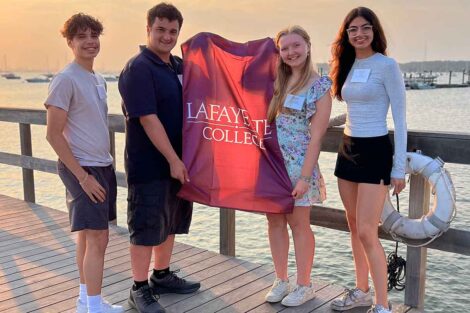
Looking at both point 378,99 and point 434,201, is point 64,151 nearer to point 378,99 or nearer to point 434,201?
point 378,99

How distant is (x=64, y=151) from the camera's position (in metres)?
2.62

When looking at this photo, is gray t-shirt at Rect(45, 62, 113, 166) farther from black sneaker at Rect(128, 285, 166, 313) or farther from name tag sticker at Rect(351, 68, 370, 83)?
name tag sticker at Rect(351, 68, 370, 83)

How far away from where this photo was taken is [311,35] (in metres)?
2.92

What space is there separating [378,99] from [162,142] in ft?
3.73

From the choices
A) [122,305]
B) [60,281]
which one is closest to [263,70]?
[122,305]

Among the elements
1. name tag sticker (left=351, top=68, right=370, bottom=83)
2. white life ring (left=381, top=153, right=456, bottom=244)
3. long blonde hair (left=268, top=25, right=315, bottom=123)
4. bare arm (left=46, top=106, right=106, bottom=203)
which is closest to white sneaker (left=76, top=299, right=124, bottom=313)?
bare arm (left=46, top=106, right=106, bottom=203)

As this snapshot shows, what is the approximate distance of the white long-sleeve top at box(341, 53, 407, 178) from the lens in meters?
2.59

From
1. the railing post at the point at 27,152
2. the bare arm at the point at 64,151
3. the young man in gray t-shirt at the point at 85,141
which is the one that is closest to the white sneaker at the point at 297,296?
the young man in gray t-shirt at the point at 85,141

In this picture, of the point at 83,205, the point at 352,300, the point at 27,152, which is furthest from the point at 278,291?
the point at 27,152

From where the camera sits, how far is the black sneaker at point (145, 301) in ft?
9.85

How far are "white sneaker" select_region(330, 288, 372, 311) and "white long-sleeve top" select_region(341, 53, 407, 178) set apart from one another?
808 mm

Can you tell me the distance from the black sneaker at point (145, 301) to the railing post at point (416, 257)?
1429 millimetres

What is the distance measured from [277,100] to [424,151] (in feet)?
2.78

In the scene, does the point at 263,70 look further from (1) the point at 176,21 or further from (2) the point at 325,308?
(2) the point at 325,308
